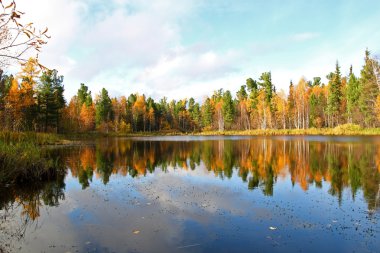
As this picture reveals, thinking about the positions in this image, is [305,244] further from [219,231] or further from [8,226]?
[8,226]

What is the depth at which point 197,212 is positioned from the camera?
32.2ft

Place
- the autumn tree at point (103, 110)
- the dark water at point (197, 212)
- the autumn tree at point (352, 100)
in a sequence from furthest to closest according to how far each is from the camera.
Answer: the autumn tree at point (103, 110) → the autumn tree at point (352, 100) → the dark water at point (197, 212)

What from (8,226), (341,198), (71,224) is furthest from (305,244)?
(8,226)

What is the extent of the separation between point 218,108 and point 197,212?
98.8 m

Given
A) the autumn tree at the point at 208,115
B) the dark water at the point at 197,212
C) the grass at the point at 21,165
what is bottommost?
the dark water at the point at 197,212

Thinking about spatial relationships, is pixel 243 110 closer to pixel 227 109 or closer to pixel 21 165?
pixel 227 109

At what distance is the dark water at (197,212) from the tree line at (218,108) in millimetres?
34381

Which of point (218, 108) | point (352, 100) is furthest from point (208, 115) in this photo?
point (352, 100)

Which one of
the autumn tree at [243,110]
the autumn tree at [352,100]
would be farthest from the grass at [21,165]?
the autumn tree at [243,110]

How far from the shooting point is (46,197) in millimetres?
11867

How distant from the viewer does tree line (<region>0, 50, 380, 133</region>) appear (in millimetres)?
55812

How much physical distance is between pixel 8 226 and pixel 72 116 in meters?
79.8

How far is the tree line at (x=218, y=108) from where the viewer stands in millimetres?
55812

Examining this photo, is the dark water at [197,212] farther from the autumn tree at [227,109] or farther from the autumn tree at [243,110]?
the autumn tree at [227,109]
